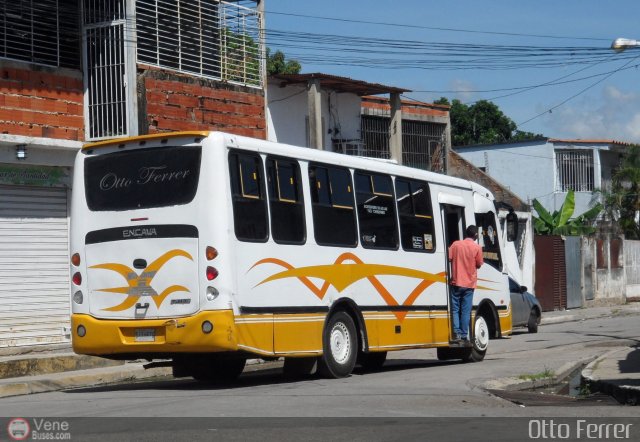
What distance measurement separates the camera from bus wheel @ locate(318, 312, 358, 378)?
44.4 ft

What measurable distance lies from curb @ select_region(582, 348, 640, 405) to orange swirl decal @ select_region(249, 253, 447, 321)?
9.64 feet

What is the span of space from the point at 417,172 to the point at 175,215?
4942mm

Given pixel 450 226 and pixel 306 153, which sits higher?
pixel 306 153

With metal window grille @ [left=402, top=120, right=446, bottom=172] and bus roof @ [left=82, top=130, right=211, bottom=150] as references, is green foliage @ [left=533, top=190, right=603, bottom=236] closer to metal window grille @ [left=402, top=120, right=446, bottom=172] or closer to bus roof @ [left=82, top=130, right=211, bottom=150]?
metal window grille @ [left=402, top=120, right=446, bottom=172]

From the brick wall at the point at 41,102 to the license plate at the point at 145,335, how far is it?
8069mm

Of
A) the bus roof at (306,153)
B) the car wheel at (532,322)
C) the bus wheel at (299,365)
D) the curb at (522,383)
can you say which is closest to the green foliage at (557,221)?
the car wheel at (532,322)

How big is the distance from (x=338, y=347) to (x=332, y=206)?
71.7 inches

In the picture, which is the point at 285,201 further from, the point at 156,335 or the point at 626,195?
the point at 626,195

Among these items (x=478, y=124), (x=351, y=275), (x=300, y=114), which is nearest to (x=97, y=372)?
(x=351, y=275)

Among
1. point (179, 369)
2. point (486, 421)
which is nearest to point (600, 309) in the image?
point (179, 369)

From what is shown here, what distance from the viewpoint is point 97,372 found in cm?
1574

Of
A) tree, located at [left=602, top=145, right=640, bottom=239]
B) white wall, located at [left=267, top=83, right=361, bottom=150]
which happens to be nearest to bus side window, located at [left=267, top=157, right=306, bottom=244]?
white wall, located at [left=267, top=83, right=361, bottom=150]

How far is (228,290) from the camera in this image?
1195cm

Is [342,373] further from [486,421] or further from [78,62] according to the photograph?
[78,62]
